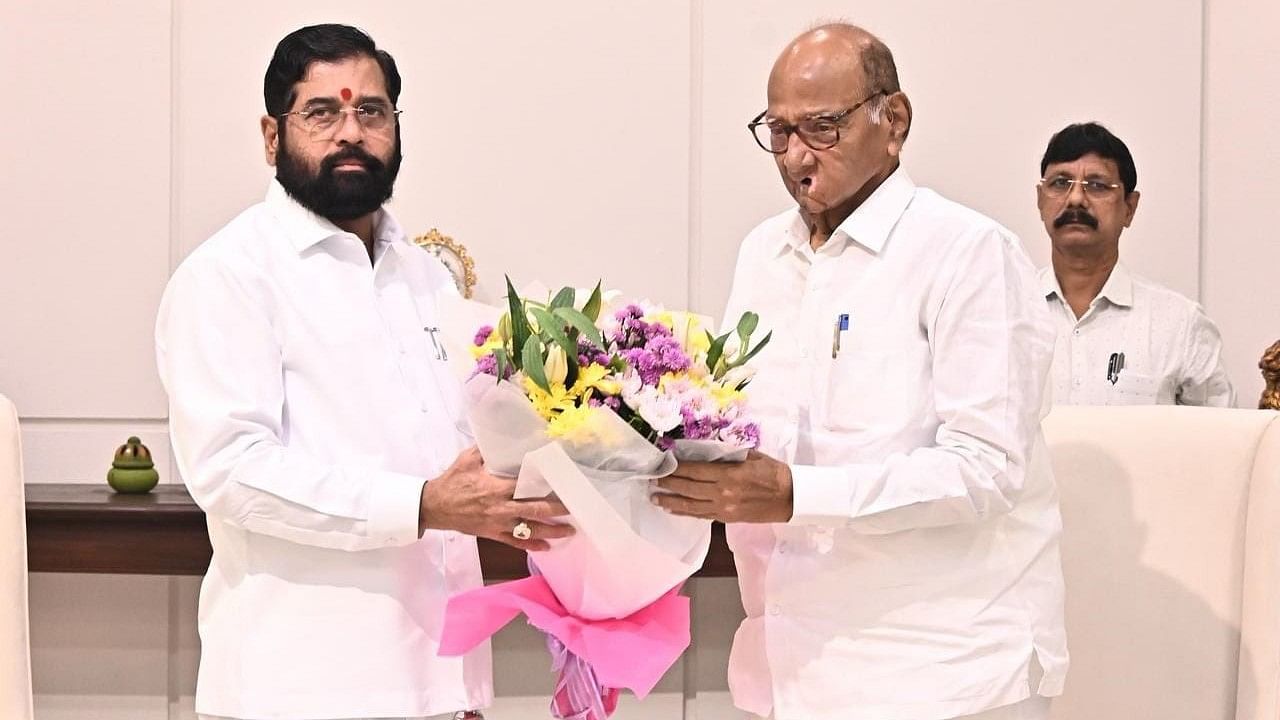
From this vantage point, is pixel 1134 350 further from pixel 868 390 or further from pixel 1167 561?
pixel 868 390

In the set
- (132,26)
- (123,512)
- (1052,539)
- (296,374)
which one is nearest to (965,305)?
(1052,539)

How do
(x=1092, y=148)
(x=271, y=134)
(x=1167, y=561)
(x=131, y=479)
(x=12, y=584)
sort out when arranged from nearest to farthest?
(x=12, y=584), (x=271, y=134), (x=1167, y=561), (x=131, y=479), (x=1092, y=148)

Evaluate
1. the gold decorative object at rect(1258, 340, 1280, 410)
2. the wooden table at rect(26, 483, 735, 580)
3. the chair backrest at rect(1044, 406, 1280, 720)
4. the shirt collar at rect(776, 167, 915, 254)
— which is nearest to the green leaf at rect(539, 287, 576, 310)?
the shirt collar at rect(776, 167, 915, 254)

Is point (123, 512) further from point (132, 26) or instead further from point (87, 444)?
point (132, 26)

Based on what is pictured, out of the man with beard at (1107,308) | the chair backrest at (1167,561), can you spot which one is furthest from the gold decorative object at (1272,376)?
the chair backrest at (1167,561)

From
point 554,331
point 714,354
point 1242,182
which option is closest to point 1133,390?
point 1242,182

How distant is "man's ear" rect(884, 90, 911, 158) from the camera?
2.39 m

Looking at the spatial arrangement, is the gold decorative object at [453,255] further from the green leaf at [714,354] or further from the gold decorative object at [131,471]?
the green leaf at [714,354]

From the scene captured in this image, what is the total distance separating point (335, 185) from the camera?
97.7 inches

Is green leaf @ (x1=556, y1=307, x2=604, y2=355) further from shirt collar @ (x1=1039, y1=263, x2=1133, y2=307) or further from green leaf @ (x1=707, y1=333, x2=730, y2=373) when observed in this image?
shirt collar @ (x1=1039, y1=263, x2=1133, y2=307)

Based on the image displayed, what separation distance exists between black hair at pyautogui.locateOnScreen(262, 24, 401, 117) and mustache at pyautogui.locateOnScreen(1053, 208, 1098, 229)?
2339 millimetres

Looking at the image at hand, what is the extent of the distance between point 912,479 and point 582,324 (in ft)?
1.87

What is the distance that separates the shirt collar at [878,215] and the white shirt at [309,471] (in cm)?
72

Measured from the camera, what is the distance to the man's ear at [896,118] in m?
2.39
